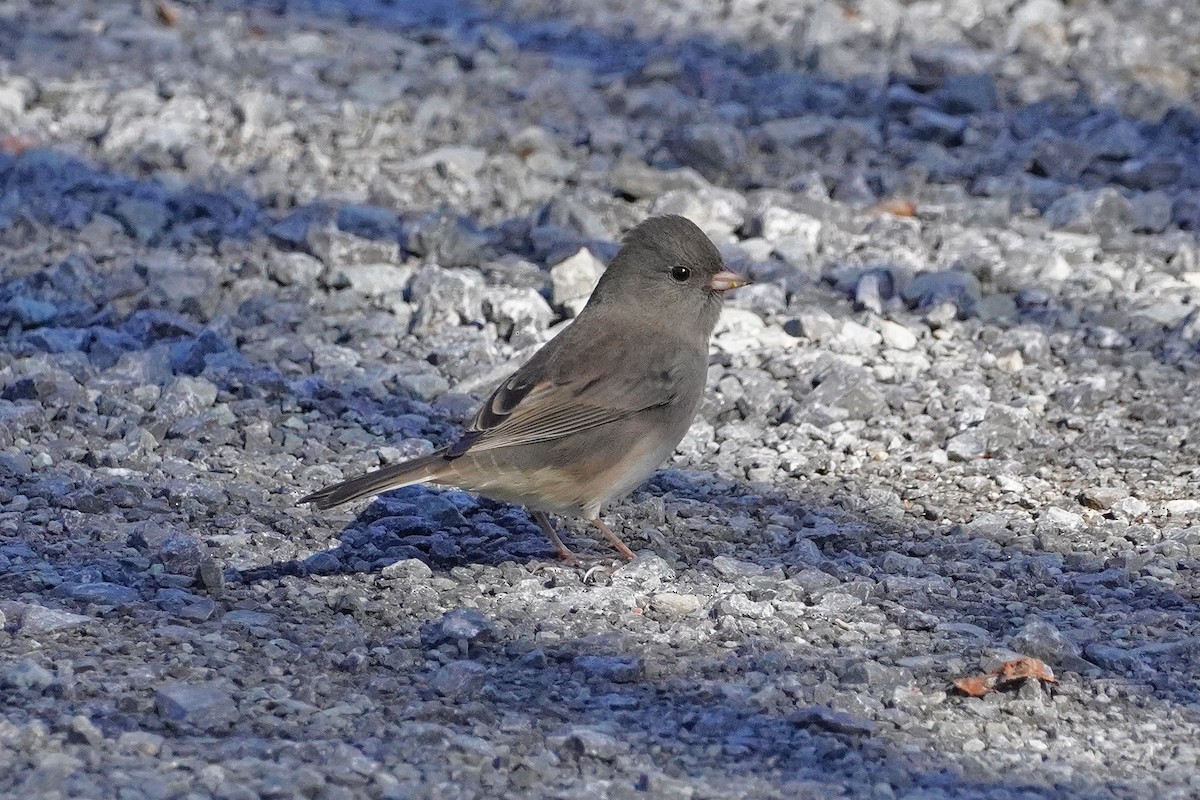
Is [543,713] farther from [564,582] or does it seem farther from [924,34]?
[924,34]

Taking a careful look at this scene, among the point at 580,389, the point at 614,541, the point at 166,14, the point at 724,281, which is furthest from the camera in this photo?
the point at 166,14

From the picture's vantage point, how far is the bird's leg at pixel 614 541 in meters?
4.67

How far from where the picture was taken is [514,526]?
5105 millimetres

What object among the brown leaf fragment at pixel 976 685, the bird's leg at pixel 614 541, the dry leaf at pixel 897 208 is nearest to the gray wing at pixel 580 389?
the bird's leg at pixel 614 541

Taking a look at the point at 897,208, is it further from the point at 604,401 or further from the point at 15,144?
the point at 15,144

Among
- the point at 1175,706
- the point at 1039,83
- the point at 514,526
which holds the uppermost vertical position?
the point at 1039,83

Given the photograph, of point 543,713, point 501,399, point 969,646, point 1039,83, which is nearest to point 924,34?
point 1039,83

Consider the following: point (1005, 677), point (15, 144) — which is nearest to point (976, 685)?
point (1005, 677)

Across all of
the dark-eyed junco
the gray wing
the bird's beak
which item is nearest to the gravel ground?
the dark-eyed junco

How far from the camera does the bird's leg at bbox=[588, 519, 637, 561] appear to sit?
4668 mm

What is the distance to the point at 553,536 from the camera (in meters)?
4.80

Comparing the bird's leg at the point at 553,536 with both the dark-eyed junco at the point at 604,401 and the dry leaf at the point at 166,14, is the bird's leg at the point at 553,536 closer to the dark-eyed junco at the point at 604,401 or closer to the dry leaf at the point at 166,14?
Result: the dark-eyed junco at the point at 604,401

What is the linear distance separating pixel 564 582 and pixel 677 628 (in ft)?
1.45

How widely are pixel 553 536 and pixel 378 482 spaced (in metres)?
0.73
